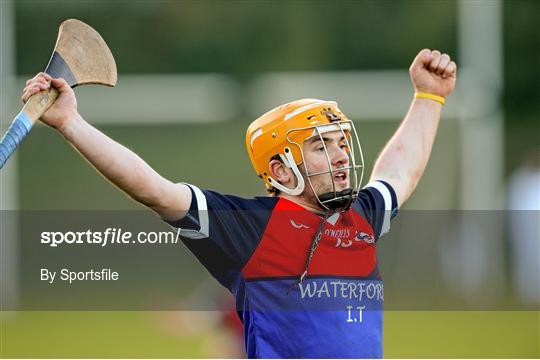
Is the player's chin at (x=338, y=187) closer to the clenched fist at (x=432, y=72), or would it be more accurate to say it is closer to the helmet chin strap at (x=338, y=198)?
the helmet chin strap at (x=338, y=198)

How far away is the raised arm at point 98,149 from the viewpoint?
10.4 feet

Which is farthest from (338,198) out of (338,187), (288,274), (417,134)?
(417,134)

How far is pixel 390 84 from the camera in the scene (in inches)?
457

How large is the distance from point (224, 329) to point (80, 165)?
5.41 metres

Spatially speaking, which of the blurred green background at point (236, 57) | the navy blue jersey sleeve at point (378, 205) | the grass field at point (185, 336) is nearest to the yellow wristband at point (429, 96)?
the navy blue jersey sleeve at point (378, 205)

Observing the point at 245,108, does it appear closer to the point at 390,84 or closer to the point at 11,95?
the point at 390,84

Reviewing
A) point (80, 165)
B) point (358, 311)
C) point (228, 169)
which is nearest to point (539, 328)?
point (228, 169)

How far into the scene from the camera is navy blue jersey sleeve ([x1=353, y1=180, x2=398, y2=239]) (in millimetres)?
3752

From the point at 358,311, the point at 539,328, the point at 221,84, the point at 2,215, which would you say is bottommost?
the point at 358,311

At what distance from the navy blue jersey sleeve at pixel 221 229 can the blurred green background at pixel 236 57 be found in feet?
25.3

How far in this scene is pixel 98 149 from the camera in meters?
3.18

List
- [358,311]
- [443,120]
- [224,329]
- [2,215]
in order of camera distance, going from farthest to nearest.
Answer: [443,120] → [2,215] → [224,329] → [358,311]

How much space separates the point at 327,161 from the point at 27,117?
992 millimetres

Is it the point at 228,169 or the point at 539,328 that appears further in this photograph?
the point at 228,169
